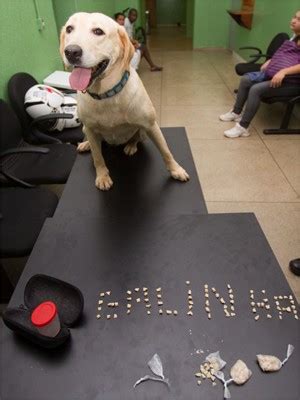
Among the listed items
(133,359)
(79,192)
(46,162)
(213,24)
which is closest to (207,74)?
(213,24)

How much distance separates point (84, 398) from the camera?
56 cm

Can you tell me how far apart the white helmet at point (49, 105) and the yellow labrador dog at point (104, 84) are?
73 cm

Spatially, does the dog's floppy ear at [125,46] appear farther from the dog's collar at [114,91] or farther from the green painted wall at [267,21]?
the green painted wall at [267,21]

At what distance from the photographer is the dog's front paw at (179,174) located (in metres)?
1.26

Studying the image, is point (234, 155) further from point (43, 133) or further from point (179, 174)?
point (43, 133)

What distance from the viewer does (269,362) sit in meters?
0.58

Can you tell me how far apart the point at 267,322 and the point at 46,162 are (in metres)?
1.32

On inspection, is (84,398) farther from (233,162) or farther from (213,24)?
(213,24)

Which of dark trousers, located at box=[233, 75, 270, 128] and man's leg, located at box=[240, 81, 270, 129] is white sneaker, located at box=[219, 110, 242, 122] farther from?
man's leg, located at box=[240, 81, 270, 129]

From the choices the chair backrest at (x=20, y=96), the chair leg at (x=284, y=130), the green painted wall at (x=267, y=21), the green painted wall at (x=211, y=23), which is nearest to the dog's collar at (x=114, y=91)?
the chair backrest at (x=20, y=96)

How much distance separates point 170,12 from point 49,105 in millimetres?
8791

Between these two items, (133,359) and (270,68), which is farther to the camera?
(270,68)

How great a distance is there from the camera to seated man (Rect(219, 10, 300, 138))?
235 cm

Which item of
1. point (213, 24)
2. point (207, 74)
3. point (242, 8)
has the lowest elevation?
point (207, 74)
